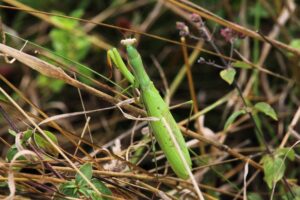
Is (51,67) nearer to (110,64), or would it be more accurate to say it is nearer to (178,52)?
(110,64)

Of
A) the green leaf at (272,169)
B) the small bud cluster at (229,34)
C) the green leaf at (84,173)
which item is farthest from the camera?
the small bud cluster at (229,34)

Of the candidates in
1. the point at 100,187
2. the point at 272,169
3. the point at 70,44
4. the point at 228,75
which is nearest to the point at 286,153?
the point at 272,169

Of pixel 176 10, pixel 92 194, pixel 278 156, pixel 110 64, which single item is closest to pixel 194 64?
pixel 176 10

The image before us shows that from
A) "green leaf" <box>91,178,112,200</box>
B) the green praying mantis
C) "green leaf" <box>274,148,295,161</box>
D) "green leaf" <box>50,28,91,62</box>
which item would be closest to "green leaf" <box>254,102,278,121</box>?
"green leaf" <box>274,148,295,161</box>

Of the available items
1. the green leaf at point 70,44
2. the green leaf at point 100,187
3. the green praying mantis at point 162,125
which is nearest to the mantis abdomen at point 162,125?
the green praying mantis at point 162,125

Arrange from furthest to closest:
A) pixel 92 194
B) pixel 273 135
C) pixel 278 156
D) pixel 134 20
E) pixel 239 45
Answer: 1. pixel 134 20
2. pixel 239 45
3. pixel 273 135
4. pixel 278 156
5. pixel 92 194

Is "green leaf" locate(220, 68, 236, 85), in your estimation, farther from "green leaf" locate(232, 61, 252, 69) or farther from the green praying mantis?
the green praying mantis

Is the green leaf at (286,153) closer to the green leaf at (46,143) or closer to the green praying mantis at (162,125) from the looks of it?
the green praying mantis at (162,125)
